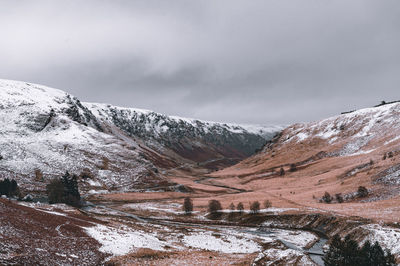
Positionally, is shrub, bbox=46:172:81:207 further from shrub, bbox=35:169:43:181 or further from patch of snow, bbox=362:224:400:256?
patch of snow, bbox=362:224:400:256

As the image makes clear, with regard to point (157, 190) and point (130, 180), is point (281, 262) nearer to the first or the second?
point (157, 190)

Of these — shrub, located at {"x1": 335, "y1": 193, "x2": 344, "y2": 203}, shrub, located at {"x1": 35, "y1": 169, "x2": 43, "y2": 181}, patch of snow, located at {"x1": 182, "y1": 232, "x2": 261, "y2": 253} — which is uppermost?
shrub, located at {"x1": 35, "y1": 169, "x2": 43, "y2": 181}

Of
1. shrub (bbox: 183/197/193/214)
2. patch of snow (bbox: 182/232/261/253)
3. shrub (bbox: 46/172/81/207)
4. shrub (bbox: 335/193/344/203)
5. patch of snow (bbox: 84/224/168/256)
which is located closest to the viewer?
patch of snow (bbox: 84/224/168/256)

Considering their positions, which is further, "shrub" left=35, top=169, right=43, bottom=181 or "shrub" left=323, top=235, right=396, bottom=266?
"shrub" left=35, top=169, right=43, bottom=181

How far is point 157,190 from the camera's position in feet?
611

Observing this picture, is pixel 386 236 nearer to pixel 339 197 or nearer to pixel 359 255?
pixel 359 255

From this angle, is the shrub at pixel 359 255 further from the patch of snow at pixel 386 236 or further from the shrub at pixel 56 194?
the shrub at pixel 56 194

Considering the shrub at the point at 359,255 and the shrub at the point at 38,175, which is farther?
the shrub at the point at 38,175

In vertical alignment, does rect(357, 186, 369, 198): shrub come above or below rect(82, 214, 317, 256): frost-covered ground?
above

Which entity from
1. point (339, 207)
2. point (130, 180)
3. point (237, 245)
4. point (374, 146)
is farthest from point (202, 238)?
point (374, 146)

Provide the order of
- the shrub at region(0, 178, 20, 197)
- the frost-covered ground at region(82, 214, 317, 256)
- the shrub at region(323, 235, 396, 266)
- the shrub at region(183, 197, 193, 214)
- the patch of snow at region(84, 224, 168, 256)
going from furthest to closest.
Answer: the shrub at region(0, 178, 20, 197) → the shrub at region(183, 197, 193, 214) → the frost-covered ground at region(82, 214, 317, 256) → the patch of snow at region(84, 224, 168, 256) → the shrub at region(323, 235, 396, 266)

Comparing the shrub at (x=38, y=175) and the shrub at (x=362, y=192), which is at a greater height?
the shrub at (x=38, y=175)

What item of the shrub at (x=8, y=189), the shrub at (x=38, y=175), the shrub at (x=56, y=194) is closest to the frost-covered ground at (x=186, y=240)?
the shrub at (x=56, y=194)

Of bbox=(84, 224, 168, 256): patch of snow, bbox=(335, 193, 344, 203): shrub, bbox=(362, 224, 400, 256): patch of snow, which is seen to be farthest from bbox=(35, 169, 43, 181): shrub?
bbox=(362, 224, 400, 256): patch of snow
